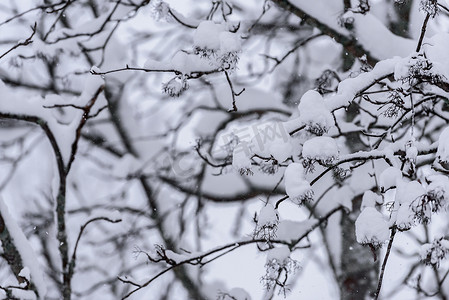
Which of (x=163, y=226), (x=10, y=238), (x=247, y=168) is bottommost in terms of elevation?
(x=10, y=238)

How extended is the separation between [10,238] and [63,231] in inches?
9.3

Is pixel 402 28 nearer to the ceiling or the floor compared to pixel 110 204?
nearer to the ceiling

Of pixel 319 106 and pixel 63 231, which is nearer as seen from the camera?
pixel 319 106

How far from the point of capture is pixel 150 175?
557 cm

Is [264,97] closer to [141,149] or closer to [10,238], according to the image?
[141,149]

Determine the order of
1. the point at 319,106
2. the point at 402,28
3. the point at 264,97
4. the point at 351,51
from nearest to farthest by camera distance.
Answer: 1. the point at 319,106
2. the point at 351,51
3. the point at 402,28
4. the point at 264,97

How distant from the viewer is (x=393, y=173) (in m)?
1.87

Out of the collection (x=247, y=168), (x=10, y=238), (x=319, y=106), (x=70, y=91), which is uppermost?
(x=70, y=91)

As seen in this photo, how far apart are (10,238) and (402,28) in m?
3.81

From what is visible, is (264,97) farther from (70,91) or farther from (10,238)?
(10,238)

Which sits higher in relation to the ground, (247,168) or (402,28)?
(402,28)

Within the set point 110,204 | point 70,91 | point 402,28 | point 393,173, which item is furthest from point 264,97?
point 393,173

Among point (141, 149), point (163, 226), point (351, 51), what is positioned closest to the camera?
point (351, 51)

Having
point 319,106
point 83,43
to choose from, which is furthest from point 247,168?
point 83,43
